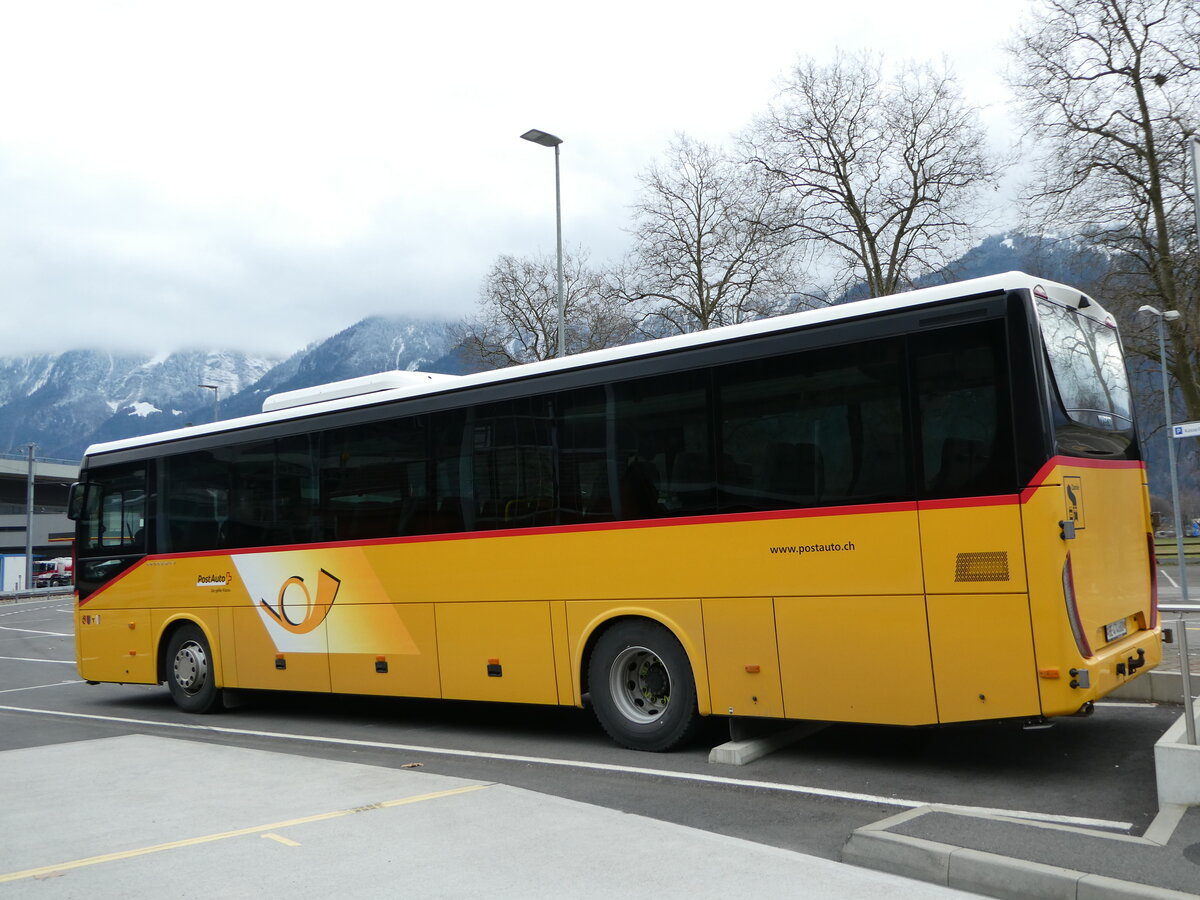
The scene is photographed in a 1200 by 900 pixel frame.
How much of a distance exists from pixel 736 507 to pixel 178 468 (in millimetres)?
7802

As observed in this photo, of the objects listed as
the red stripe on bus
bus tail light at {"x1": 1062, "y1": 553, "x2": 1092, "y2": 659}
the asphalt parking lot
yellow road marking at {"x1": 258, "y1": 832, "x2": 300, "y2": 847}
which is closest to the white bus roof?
the red stripe on bus

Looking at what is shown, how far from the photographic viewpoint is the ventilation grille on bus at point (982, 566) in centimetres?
727

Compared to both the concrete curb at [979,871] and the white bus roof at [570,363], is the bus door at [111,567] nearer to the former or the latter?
the white bus roof at [570,363]

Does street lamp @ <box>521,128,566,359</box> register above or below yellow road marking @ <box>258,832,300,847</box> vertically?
above

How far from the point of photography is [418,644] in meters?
10.9

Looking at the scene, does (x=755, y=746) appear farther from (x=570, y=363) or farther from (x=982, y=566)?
(x=570, y=363)

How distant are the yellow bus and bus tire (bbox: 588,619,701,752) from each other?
23mm

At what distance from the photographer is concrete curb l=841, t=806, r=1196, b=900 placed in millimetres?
4898

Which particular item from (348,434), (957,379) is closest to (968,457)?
(957,379)

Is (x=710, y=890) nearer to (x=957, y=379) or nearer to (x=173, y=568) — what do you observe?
(x=957, y=379)

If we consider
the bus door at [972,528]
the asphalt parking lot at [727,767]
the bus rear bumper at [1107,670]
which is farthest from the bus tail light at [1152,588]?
the bus door at [972,528]

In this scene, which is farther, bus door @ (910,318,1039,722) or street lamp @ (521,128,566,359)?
street lamp @ (521,128,566,359)

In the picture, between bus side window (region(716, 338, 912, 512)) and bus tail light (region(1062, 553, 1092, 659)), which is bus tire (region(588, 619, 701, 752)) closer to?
bus side window (region(716, 338, 912, 512))

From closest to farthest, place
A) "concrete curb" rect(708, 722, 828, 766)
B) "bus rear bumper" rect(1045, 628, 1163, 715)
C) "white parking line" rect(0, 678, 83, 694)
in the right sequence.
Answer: "bus rear bumper" rect(1045, 628, 1163, 715), "concrete curb" rect(708, 722, 828, 766), "white parking line" rect(0, 678, 83, 694)
